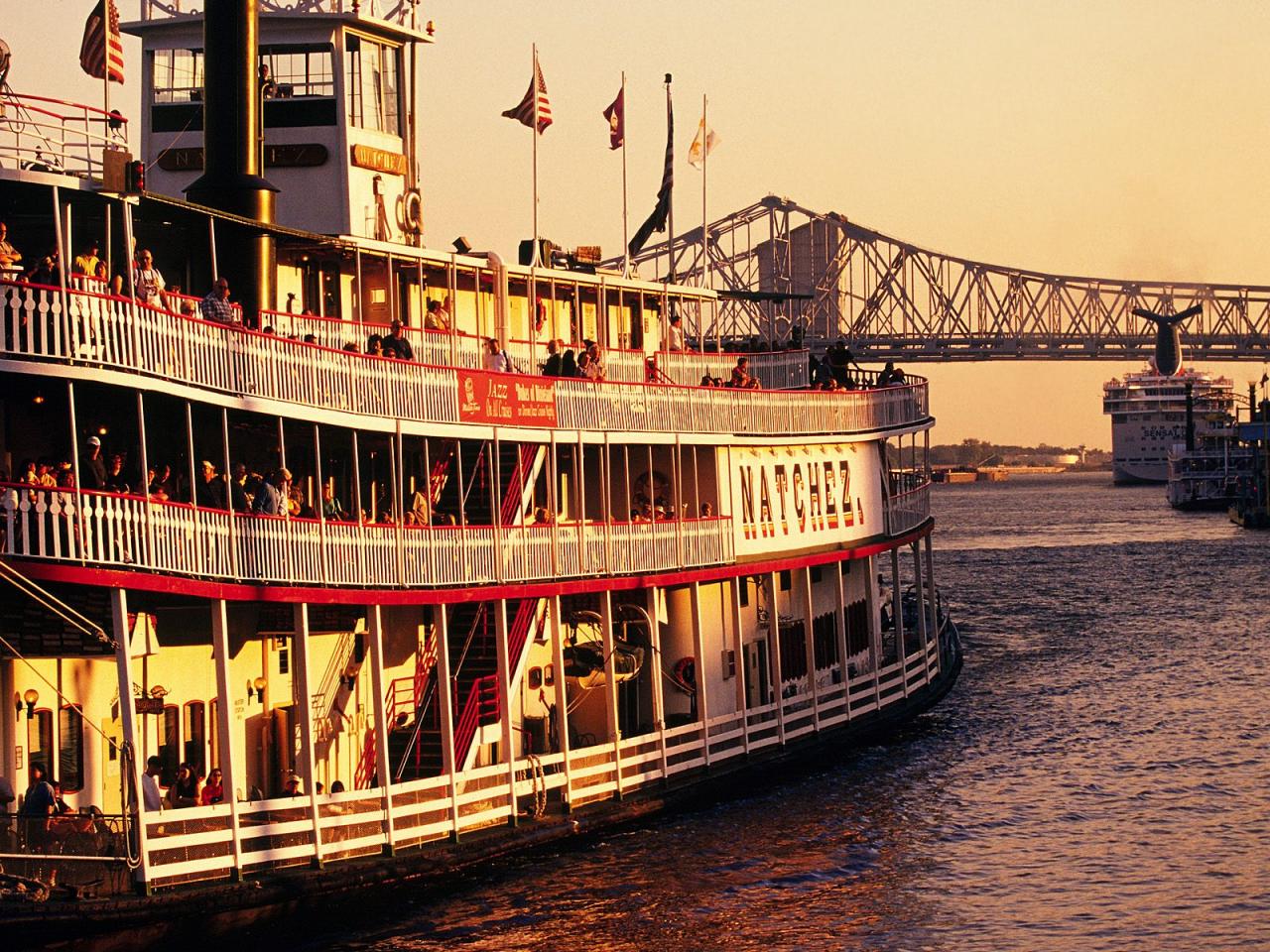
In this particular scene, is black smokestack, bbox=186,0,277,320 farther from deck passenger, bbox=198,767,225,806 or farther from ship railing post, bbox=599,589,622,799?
ship railing post, bbox=599,589,622,799

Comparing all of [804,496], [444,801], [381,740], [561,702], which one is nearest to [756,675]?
[804,496]

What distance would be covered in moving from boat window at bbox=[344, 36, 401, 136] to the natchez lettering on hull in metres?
7.64

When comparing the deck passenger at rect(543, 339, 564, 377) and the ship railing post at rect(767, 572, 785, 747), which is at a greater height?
the deck passenger at rect(543, 339, 564, 377)

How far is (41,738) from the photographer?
2148cm

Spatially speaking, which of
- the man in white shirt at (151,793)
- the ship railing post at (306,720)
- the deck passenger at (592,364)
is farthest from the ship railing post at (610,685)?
the man in white shirt at (151,793)

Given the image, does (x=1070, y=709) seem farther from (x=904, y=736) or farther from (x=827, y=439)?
(x=827, y=439)

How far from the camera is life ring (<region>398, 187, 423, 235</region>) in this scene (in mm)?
32156

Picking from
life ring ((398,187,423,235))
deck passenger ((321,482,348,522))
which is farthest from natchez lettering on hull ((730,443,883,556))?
deck passenger ((321,482,348,522))

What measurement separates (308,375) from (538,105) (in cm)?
1341

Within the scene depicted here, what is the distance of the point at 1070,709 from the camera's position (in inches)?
1807

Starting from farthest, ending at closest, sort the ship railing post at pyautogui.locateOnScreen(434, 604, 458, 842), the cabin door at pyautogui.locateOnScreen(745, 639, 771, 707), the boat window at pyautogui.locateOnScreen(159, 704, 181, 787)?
the cabin door at pyautogui.locateOnScreen(745, 639, 771, 707) < the ship railing post at pyautogui.locateOnScreen(434, 604, 458, 842) < the boat window at pyautogui.locateOnScreen(159, 704, 181, 787)

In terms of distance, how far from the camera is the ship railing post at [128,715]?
1989 centimetres

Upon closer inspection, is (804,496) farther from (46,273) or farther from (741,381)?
(46,273)

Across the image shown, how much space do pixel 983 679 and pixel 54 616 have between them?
112ft
